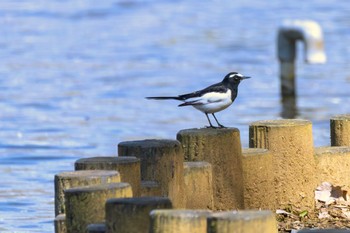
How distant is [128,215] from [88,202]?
0.41 m

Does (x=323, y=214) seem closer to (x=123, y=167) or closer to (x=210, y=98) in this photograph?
(x=210, y=98)

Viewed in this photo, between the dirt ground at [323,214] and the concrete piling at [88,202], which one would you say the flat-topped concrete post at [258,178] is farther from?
the concrete piling at [88,202]

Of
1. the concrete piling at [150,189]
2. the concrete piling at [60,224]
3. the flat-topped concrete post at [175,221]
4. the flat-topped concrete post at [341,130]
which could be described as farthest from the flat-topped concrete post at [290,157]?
the flat-topped concrete post at [175,221]

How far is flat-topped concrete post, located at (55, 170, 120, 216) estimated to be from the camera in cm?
679

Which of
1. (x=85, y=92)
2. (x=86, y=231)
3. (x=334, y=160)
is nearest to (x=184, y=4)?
(x=85, y=92)

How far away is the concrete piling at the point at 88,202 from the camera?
21.2 ft

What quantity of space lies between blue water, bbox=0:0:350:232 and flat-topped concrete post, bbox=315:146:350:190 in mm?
2584

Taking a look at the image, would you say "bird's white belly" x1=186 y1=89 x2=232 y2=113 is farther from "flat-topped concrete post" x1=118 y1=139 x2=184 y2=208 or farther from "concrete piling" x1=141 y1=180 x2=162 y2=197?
"concrete piling" x1=141 y1=180 x2=162 y2=197

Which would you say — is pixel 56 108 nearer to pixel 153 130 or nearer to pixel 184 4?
pixel 153 130

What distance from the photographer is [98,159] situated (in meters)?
7.28

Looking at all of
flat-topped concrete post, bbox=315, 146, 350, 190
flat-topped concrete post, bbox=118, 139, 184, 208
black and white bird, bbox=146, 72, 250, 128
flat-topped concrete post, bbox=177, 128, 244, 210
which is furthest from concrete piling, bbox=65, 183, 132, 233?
flat-topped concrete post, bbox=315, 146, 350, 190

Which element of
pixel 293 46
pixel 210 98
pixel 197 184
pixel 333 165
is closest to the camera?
pixel 197 184

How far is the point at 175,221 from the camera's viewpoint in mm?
5832

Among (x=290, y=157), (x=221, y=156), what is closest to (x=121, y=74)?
(x=290, y=157)
